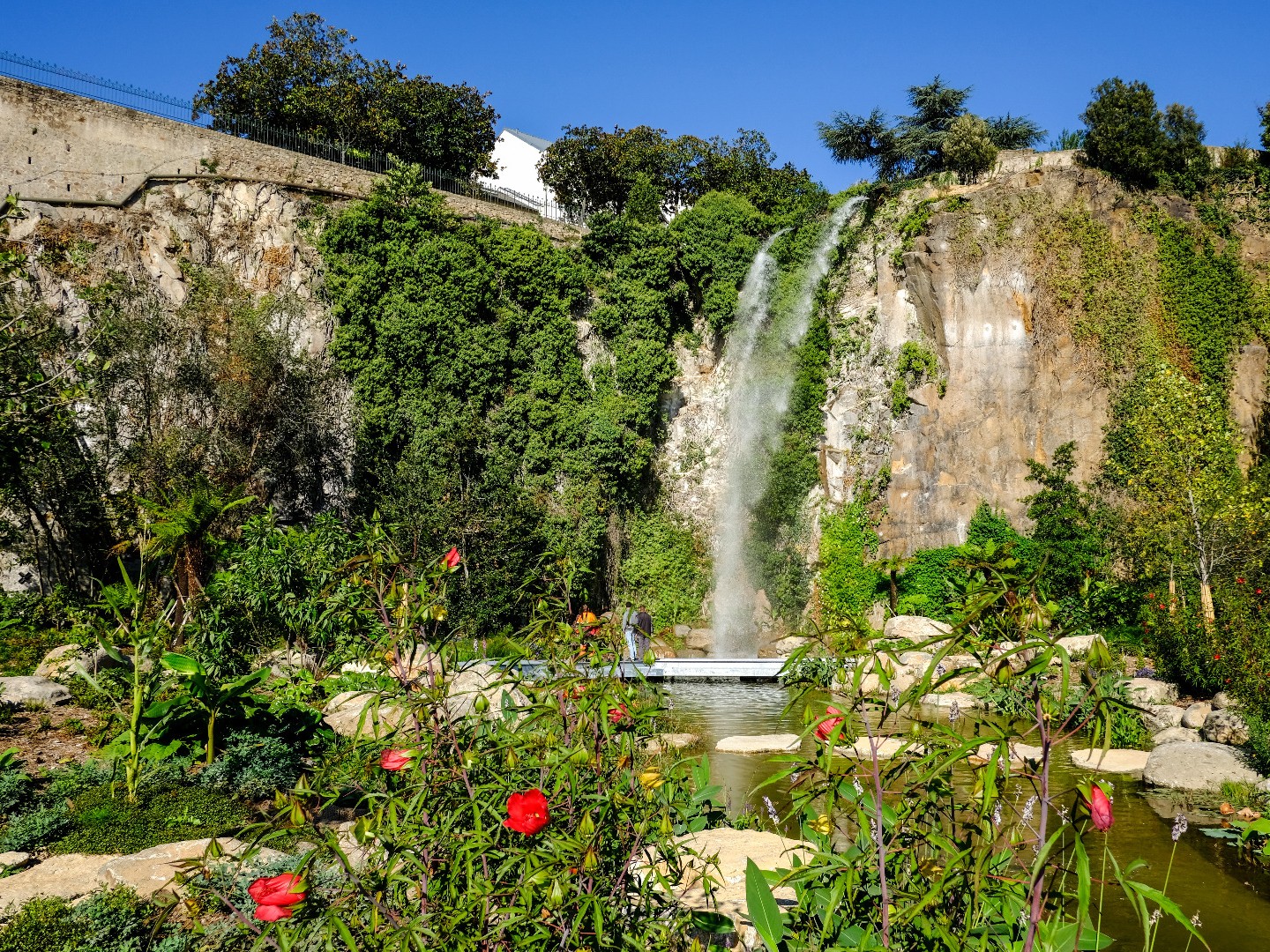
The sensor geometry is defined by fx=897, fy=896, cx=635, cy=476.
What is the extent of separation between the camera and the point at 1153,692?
12.1m

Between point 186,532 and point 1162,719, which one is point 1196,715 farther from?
point 186,532

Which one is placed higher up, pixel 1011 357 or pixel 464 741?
pixel 1011 357

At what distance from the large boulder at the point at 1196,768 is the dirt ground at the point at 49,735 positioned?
363 inches

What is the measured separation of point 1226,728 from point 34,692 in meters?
12.0

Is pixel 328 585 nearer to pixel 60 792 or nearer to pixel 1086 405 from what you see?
pixel 60 792

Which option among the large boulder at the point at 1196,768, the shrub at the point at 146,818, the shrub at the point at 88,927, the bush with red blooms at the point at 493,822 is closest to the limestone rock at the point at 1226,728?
the large boulder at the point at 1196,768

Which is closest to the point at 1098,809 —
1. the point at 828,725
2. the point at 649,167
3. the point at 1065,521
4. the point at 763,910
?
the point at 828,725

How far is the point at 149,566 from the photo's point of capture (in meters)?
14.2

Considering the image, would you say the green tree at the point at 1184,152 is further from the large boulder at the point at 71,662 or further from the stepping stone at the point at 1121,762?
the large boulder at the point at 71,662

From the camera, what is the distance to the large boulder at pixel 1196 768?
8273 millimetres

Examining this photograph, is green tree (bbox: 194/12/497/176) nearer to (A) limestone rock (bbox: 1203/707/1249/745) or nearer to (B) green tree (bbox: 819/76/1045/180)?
(B) green tree (bbox: 819/76/1045/180)

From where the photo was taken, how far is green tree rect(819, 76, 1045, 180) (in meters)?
21.8

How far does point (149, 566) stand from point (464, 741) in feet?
44.0

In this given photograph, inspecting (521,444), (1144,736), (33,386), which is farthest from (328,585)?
(521,444)
